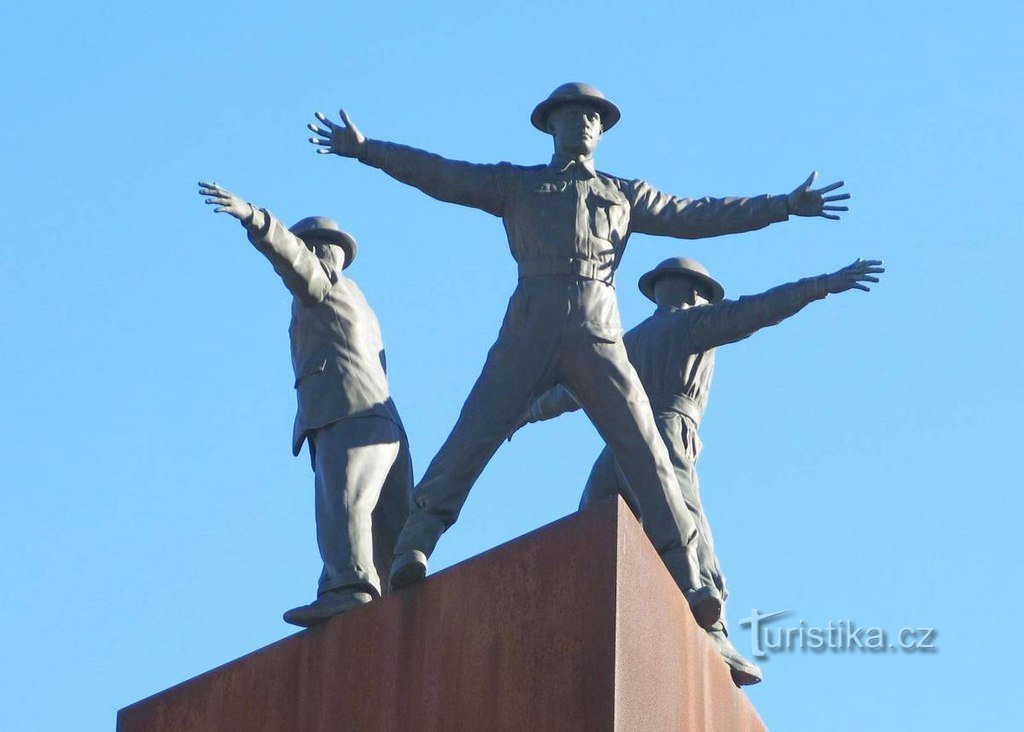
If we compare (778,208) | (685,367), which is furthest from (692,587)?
(685,367)

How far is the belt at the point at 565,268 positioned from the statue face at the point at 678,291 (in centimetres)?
281

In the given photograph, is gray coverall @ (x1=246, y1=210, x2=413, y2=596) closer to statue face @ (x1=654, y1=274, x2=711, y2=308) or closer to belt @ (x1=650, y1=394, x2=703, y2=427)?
belt @ (x1=650, y1=394, x2=703, y2=427)

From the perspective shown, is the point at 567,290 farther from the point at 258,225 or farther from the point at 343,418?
the point at 258,225

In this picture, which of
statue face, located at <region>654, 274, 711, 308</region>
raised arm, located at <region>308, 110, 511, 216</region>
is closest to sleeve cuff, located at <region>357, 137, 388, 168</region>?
raised arm, located at <region>308, 110, 511, 216</region>

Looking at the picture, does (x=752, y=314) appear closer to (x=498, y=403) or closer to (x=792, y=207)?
(x=792, y=207)

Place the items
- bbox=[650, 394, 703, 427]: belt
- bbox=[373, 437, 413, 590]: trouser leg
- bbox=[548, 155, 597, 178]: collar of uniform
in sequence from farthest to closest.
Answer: bbox=[650, 394, 703, 427]: belt < bbox=[373, 437, 413, 590]: trouser leg < bbox=[548, 155, 597, 178]: collar of uniform

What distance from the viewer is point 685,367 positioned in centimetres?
1565

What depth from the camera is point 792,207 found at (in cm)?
1370

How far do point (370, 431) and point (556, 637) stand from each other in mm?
2629

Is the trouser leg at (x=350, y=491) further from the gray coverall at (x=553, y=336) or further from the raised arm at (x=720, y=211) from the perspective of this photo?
the raised arm at (x=720, y=211)

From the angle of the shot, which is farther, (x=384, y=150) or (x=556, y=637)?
(x=384, y=150)

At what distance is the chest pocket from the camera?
44.1ft

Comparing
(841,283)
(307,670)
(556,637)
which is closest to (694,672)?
(556,637)

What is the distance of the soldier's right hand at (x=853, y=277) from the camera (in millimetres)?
14547
